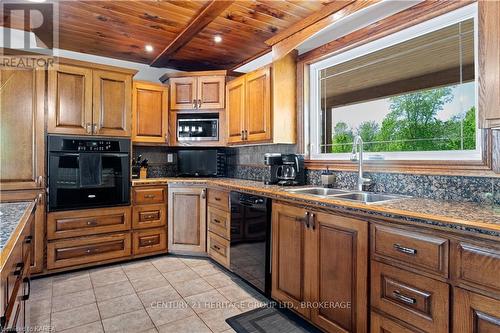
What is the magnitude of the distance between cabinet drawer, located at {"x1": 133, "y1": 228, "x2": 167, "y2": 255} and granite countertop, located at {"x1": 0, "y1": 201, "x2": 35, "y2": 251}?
1.56 metres

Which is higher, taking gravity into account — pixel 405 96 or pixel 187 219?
pixel 405 96

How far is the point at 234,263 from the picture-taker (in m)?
2.78

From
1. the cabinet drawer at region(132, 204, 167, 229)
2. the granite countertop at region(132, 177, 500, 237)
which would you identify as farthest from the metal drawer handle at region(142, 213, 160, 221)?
the granite countertop at region(132, 177, 500, 237)

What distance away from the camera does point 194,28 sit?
2838 mm

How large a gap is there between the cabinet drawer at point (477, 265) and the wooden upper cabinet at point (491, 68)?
64 centimetres

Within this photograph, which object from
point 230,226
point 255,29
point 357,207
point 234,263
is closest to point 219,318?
point 234,263

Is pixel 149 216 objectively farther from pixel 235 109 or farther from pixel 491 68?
pixel 491 68

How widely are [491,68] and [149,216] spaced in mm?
3190

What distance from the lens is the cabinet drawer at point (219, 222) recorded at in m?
2.89

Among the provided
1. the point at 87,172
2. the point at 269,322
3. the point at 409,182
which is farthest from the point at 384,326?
the point at 87,172

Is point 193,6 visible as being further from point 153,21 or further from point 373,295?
point 373,295

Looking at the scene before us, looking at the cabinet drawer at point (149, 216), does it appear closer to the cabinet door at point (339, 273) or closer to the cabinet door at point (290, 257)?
the cabinet door at point (290, 257)

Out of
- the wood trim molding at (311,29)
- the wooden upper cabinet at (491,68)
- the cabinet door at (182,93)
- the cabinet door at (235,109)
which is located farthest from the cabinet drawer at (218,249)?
the wooden upper cabinet at (491,68)

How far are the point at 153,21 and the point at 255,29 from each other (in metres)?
0.98
